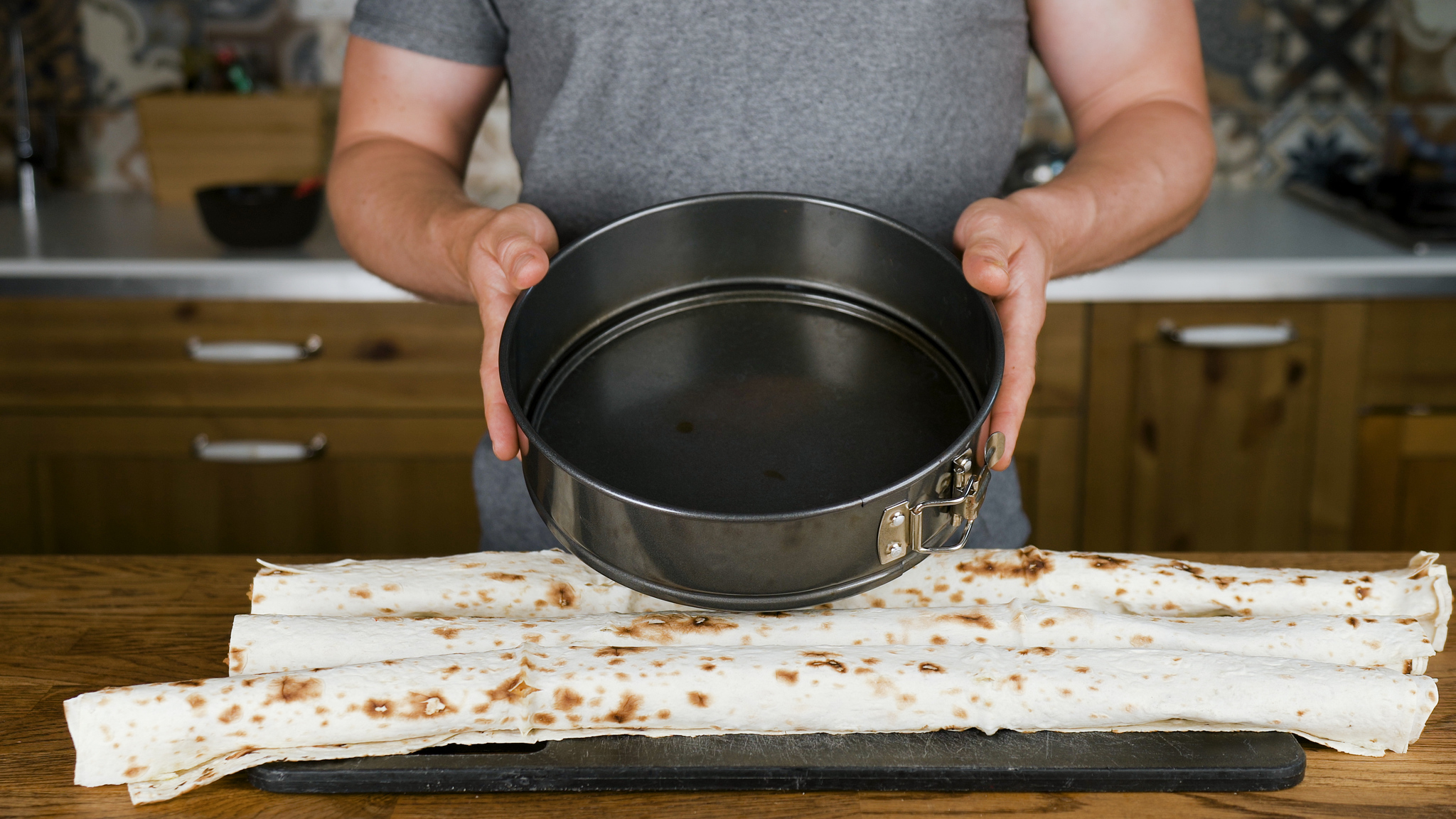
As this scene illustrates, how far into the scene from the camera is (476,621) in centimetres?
94

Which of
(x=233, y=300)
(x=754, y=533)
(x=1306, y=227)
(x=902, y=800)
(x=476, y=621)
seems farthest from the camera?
(x=1306, y=227)

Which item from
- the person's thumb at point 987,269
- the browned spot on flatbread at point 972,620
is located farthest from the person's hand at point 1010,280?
the browned spot on flatbread at point 972,620

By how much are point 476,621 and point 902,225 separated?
0.46 metres

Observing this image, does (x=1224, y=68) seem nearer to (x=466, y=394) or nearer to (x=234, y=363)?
(x=466, y=394)

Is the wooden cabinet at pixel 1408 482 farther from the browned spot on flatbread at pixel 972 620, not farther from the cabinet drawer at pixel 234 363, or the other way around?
the cabinet drawer at pixel 234 363

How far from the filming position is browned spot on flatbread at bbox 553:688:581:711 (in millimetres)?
834

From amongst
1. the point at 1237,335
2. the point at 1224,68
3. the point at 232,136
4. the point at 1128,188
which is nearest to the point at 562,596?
the point at 1128,188

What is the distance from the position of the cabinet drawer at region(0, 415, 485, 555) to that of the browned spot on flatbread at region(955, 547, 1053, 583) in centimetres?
133

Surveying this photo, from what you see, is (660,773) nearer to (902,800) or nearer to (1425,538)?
(902,800)

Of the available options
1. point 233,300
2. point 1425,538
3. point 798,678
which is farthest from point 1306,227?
point 233,300

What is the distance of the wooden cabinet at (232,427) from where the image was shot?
2109mm

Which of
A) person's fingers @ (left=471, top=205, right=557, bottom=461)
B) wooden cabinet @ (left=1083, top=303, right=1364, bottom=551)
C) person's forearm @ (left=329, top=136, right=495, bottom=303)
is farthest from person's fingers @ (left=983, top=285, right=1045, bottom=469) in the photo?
wooden cabinet @ (left=1083, top=303, right=1364, bottom=551)

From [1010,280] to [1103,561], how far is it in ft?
0.96

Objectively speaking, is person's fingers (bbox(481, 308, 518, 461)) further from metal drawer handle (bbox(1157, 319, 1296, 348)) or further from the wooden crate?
the wooden crate
